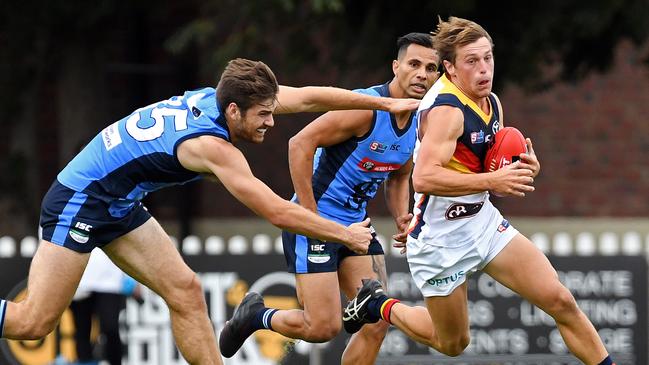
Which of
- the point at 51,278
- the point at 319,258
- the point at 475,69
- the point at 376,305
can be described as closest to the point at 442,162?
the point at 475,69

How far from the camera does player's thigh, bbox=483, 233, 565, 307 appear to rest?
24.3 ft

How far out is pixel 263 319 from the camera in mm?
8664

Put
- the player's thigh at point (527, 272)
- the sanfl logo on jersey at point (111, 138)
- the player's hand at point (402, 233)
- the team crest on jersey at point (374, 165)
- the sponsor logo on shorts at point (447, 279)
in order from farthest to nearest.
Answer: the team crest on jersey at point (374, 165) → the player's hand at point (402, 233) → the sanfl logo on jersey at point (111, 138) → the sponsor logo on shorts at point (447, 279) → the player's thigh at point (527, 272)

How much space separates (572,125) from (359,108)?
832cm

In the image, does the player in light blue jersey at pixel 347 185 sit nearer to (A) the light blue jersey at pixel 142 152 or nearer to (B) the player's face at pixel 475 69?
(B) the player's face at pixel 475 69

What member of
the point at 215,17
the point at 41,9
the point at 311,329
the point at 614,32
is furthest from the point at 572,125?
the point at 311,329

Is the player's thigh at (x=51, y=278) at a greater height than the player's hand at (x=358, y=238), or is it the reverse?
the player's hand at (x=358, y=238)

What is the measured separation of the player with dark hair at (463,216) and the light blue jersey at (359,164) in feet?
2.39

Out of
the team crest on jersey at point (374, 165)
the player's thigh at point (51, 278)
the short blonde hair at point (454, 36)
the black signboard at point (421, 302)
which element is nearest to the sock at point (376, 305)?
the team crest on jersey at point (374, 165)

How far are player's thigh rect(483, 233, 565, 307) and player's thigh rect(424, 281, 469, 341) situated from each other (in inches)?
10.0

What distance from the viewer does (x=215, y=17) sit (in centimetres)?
1397

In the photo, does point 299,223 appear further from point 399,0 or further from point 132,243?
point 399,0

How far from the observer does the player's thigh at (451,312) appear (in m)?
7.55

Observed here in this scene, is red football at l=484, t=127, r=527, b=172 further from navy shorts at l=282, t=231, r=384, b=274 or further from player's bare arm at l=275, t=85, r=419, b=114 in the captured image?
navy shorts at l=282, t=231, r=384, b=274
